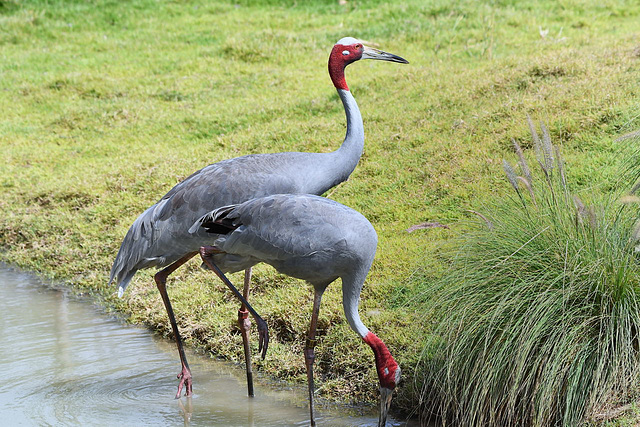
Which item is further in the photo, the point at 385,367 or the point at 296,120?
the point at 296,120

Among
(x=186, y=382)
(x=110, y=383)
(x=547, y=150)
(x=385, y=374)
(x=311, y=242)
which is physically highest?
(x=547, y=150)

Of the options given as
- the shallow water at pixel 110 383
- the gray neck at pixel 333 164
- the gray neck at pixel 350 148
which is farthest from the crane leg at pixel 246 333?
the gray neck at pixel 350 148

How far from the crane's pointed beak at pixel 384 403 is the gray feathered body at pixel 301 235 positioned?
0.64 metres

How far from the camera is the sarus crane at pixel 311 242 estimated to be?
13.9 feet

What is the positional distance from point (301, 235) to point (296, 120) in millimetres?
4670

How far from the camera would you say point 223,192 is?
4.79 m

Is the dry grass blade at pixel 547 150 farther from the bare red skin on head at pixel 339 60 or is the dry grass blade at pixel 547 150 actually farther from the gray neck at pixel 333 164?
the bare red skin on head at pixel 339 60

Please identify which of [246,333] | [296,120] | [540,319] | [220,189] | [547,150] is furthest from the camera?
[296,120]

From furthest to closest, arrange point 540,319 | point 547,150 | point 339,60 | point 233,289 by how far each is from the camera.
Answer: point 339,60, point 233,289, point 547,150, point 540,319

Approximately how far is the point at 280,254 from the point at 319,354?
93cm

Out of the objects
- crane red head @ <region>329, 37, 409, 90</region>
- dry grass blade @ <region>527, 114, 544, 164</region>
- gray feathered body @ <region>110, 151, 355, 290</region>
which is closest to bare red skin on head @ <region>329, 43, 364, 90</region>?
crane red head @ <region>329, 37, 409, 90</region>

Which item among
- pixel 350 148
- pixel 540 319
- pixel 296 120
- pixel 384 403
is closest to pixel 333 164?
pixel 350 148

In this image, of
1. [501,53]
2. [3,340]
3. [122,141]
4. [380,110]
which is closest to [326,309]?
[3,340]

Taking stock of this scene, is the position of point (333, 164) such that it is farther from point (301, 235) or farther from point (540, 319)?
point (540, 319)
